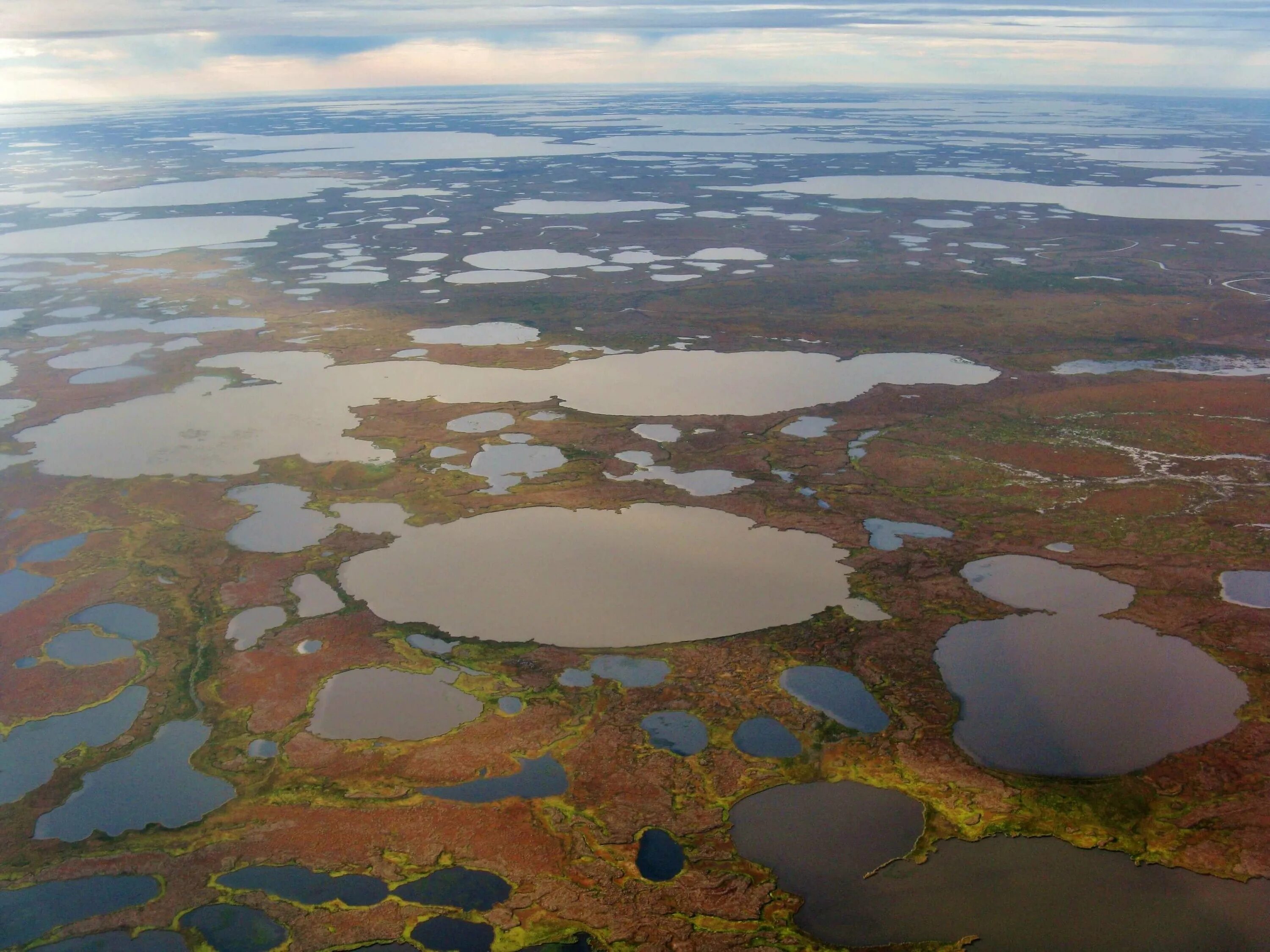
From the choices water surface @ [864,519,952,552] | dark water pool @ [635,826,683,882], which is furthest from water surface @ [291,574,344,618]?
water surface @ [864,519,952,552]

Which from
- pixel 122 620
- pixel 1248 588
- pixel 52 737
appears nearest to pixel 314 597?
pixel 122 620

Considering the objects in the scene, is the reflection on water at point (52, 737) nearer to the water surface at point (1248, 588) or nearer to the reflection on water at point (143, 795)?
the reflection on water at point (143, 795)

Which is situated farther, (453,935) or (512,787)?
(512,787)

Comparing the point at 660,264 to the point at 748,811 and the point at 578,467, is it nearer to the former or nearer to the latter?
the point at 578,467

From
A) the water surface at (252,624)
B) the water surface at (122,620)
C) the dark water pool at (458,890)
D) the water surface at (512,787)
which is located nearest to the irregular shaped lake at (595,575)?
the water surface at (252,624)

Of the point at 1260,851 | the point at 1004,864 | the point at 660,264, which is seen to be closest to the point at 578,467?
the point at 1004,864

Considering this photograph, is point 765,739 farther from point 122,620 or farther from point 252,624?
point 122,620
